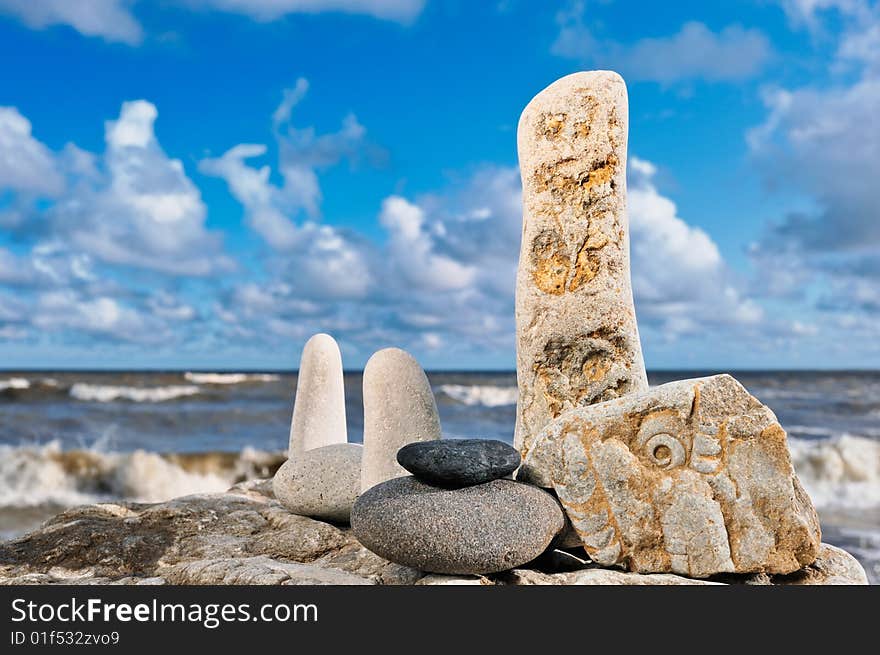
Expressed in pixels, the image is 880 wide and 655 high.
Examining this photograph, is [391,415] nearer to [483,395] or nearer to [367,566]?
[367,566]

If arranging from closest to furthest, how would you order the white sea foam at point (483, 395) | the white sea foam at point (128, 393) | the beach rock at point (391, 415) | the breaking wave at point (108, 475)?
the beach rock at point (391, 415) < the breaking wave at point (108, 475) < the white sea foam at point (128, 393) < the white sea foam at point (483, 395)

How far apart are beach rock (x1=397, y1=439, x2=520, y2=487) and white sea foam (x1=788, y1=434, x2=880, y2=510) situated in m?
8.61

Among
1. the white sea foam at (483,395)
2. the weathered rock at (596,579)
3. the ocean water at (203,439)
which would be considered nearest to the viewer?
the weathered rock at (596,579)

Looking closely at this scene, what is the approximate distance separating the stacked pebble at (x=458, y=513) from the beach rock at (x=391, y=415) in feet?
2.51

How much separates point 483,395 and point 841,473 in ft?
57.2

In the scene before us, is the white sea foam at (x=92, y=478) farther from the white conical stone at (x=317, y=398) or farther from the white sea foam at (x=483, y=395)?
the white sea foam at (x=483, y=395)

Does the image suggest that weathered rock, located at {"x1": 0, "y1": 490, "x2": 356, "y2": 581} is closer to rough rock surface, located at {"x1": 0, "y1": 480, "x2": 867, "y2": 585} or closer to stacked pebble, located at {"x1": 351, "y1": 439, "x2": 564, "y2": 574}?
rough rock surface, located at {"x1": 0, "y1": 480, "x2": 867, "y2": 585}

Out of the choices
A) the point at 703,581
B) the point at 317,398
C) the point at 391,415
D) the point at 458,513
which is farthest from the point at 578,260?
the point at 317,398

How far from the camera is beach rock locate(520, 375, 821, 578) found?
468cm

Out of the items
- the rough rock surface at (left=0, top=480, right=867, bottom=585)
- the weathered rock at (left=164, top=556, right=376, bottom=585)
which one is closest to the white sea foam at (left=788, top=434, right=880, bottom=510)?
the rough rock surface at (left=0, top=480, right=867, bottom=585)

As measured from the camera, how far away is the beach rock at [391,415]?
18.8 feet

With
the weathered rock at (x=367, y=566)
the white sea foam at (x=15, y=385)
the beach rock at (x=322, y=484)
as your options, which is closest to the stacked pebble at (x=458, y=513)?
the weathered rock at (x=367, y=566)

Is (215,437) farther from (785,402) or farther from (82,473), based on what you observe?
(785,402)
